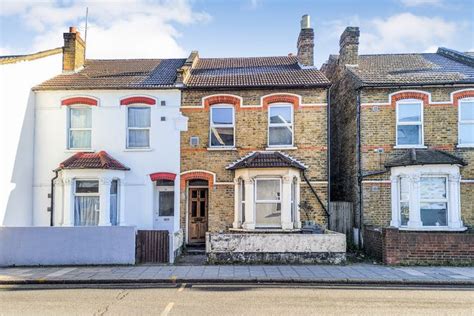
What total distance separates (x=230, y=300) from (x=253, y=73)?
11.4 meters

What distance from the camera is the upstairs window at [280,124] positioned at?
51.5ft

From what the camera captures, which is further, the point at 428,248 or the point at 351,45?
the point at 351,45

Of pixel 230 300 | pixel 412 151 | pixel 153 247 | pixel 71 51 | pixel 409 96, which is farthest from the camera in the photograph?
pixel 71 51

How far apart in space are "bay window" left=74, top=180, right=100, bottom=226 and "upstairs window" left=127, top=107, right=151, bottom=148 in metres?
2.16

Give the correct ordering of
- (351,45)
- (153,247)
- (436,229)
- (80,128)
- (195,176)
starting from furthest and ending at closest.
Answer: (351,45), (80,128), (195,176), (436,229), (153,247)

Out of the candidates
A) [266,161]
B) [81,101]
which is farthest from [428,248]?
[81,101]

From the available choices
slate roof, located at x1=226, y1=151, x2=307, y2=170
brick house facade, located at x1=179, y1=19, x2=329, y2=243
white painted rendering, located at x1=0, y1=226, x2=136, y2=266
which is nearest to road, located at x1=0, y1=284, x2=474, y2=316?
white painted rendering, located at x1=0, y1=226, x2=136, y2=266

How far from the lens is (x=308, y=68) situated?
17.5 m

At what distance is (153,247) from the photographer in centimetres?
1236

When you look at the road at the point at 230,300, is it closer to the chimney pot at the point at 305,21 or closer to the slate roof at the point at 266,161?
the slate roof at the point at 266,161

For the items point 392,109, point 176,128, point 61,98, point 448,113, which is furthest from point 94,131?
point 448,113

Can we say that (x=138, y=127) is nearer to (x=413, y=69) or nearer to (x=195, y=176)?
(x=195, y=176)

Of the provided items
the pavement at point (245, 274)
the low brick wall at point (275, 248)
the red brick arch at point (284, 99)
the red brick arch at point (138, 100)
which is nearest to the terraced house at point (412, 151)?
the low brick wall at point (275, 248)

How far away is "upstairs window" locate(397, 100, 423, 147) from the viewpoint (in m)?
15.3
